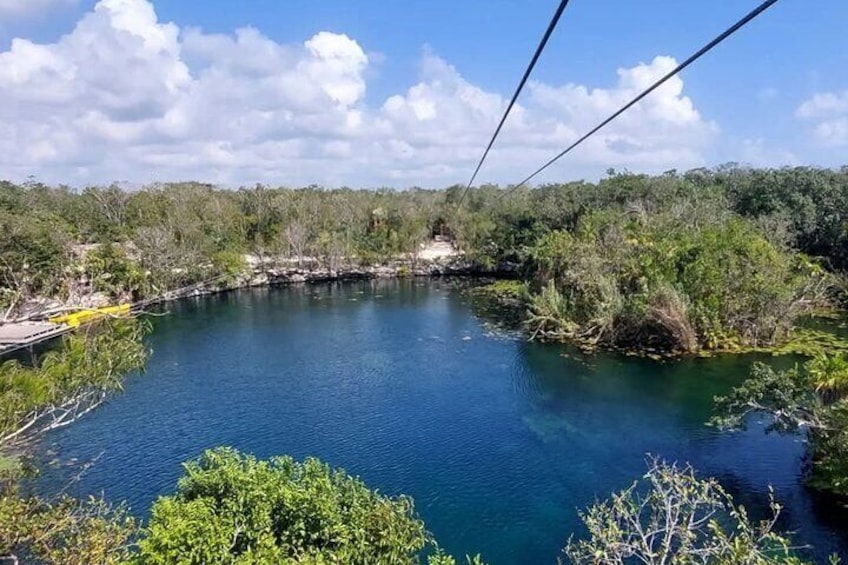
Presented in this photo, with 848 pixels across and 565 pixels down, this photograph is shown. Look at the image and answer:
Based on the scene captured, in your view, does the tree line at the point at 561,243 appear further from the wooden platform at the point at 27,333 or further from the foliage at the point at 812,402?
the foliage at the point at 812,402

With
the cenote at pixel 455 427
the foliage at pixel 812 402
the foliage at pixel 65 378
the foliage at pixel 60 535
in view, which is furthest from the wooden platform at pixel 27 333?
the foliage at pixel 812 402

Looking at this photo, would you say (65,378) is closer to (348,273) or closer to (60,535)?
(60,535)

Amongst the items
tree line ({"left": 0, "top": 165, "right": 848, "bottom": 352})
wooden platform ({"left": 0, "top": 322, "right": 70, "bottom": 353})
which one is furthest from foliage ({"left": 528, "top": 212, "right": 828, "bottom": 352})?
wooden platform ({"left": 0, "top": 322, "right": 70, "bottom": 353})

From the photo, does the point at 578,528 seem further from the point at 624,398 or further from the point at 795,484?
the point at 624,398

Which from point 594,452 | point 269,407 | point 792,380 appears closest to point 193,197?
point 269,407

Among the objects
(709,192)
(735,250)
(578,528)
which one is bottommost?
(578,528)
